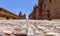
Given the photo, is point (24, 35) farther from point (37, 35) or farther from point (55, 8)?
point (55, 8)

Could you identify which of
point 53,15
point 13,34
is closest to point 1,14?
point 53,15

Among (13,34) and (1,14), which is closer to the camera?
(13,34)

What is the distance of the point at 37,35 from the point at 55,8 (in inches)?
171

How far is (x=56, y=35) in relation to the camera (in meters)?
1.53

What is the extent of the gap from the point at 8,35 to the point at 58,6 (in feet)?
14.1

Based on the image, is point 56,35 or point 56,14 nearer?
point 56,35

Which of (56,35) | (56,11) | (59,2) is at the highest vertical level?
(59,2)

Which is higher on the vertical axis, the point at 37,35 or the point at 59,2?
the point at 59,2

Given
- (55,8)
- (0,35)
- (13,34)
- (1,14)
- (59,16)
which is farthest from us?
(1,14)

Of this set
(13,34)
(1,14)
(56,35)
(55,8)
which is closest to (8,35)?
(13,34)

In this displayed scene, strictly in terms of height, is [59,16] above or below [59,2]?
below

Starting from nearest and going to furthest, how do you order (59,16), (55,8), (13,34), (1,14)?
(13,34) → (59,16) → (55,8) → (1,14)

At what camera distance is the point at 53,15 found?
18.7 ft

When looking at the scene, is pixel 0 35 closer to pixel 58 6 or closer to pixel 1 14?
pixel 58 6
